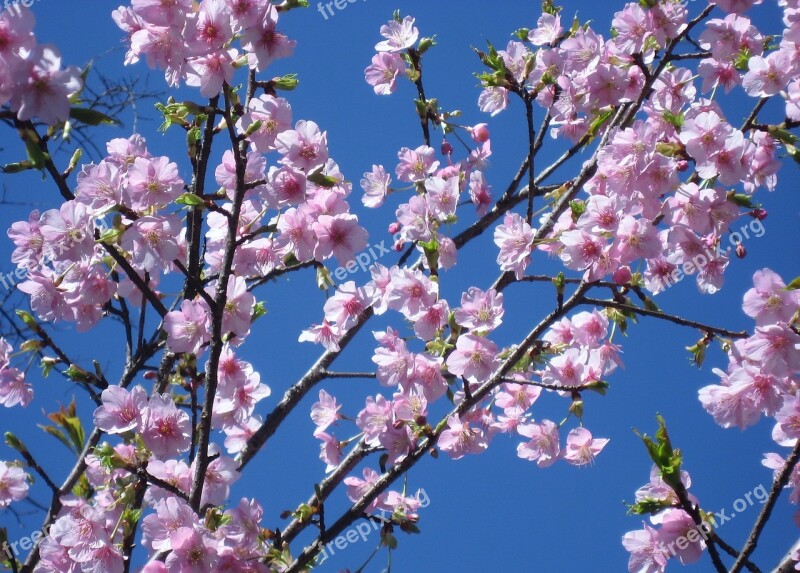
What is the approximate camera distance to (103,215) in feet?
6.35

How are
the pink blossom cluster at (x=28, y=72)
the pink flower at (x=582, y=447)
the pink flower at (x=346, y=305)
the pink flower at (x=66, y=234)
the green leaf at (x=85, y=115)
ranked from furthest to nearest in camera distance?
the pink flower at (x=582, y=447), the pink flower at (x=346, y=305), the pink flower at (x=66, y=234), the green leaf at (x=85, y=115), the pink blossom cluster at (x=28, y=72)

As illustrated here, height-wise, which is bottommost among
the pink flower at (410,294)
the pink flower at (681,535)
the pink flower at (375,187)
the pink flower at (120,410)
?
the pink flower at (681,535)

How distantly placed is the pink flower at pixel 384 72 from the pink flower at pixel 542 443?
1591 mm

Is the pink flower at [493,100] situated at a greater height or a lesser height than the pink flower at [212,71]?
greater

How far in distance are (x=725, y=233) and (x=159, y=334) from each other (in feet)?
6.62

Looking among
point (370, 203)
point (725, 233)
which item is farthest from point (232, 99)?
point (725, 233)

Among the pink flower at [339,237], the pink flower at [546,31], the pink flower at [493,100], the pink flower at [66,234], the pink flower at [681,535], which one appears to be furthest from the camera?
the pink flower at [493,100]

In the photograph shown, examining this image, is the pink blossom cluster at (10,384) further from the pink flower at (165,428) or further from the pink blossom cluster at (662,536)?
the pink blossom cluster at (662,536)

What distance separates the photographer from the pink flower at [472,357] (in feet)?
7.84

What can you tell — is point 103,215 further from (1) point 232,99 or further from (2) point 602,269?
(2) point 602,269

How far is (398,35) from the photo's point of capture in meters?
3.10

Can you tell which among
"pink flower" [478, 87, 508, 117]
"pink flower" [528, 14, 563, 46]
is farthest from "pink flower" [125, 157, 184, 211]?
"pink flower" [528, 14, 563, 46]

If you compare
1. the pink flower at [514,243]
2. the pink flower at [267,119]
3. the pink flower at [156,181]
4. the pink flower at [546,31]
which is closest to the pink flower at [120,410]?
the pink flower at [156,181]

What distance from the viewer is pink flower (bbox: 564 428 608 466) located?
9.96 feet
